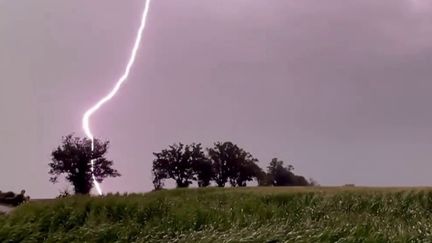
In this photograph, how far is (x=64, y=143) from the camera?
2939 cm

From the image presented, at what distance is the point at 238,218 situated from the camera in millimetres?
13891

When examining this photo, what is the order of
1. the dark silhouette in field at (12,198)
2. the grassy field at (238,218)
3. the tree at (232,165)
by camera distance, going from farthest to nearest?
the tree at (232,165) < the dark silhouette in field at (12,198) < the grassy field at (238,218)

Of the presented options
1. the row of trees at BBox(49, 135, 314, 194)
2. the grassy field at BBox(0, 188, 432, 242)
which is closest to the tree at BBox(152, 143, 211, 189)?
the row of trees at BBox(49, 135, 314, 194)

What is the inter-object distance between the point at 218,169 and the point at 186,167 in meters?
1.67

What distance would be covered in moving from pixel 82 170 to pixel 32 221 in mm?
14247

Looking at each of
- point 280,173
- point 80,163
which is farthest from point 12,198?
point 280,173

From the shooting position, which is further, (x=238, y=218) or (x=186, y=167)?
(x=186, y=167)

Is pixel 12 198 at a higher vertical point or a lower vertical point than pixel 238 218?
higher

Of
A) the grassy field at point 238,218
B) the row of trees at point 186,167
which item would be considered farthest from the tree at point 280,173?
the grassy field at point 238,218

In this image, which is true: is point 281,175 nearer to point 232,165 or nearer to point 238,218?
point 232,165

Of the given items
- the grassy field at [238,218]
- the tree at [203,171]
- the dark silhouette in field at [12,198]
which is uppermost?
the tree at [203,171]

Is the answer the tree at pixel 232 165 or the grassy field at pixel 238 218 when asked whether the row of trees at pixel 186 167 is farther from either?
the grassy field at pixel 238 218

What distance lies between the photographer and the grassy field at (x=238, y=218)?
35.8 ft

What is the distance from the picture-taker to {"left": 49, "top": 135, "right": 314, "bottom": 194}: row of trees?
28717 mm
